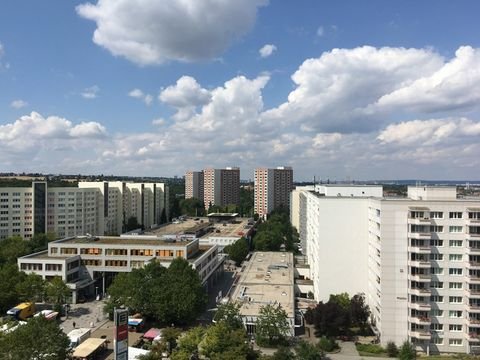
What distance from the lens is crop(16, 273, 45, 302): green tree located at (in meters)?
49.0

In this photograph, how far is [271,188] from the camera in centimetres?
16150

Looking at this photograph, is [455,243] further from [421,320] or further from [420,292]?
[421,320]

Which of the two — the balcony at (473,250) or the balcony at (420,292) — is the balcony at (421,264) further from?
the balcony at (473,250)

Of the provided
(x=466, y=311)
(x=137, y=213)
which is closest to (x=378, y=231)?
(x=466, y=311)

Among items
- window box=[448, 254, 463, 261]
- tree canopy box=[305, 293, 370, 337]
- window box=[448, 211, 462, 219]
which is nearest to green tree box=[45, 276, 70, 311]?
→ tree canopy box=[305, 293, 370, 337]

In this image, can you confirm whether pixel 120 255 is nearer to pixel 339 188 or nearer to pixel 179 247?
pixel 179 247

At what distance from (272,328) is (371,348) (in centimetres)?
1019

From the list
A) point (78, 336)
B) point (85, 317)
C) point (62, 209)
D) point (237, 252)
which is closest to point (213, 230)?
point (237, 252)

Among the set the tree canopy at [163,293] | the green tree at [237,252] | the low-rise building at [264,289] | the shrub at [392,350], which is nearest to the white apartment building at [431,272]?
the shrub at [392,350]

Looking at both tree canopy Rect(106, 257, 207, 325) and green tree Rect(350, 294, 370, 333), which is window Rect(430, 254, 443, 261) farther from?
tree canopy Rect(106, 257, 207, 325)

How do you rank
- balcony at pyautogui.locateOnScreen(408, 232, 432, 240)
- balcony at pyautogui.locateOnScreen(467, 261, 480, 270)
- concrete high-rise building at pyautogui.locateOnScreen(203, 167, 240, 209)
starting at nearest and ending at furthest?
balcony at pyautogui.locateOnScreen(467, 261, 480, 270), balcony at pyautogui.locateOnScreen(408, 232, 432, 240), concrete high-rise building at pyautogui.locateOnScreen(203, 167, 240, 209)

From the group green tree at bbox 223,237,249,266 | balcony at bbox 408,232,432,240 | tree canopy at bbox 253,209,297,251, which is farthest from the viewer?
tree canopy at bbox 253,209,297,251

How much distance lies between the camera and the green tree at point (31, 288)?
49.0 metres

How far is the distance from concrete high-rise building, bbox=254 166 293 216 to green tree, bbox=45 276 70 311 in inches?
4449
